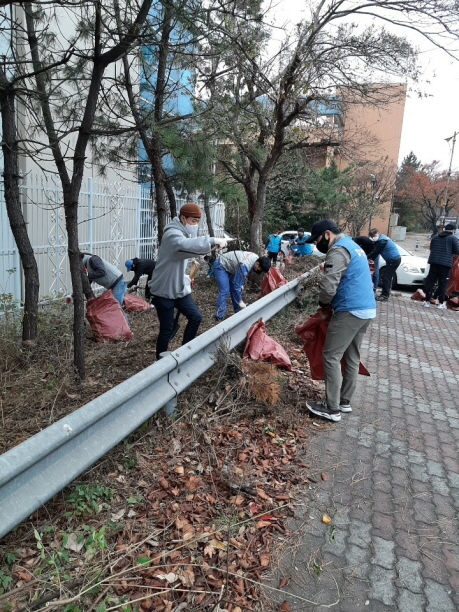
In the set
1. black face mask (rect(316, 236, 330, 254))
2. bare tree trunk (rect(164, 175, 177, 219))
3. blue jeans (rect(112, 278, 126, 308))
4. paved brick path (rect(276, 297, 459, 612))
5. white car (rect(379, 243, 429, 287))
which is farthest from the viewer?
white car (rect(379, 243, 429, 287))

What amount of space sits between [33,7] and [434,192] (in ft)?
135

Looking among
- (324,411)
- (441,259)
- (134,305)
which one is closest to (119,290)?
(134,305)

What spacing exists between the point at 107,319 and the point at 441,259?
741 cm

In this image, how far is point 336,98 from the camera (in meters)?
9.26

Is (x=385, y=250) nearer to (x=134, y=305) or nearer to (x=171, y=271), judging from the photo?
(x=134, y=305)

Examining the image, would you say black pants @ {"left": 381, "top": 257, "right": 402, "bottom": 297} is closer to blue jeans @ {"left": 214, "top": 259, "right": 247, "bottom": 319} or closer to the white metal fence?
blue jeans @ {"left": 214, "top": 259, "right": 247, "bottom": 319}

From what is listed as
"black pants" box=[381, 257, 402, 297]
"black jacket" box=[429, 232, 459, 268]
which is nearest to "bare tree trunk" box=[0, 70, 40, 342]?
"black pants" box=[381, 257, 402, 297]

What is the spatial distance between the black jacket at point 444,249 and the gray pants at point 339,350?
21.9 ft

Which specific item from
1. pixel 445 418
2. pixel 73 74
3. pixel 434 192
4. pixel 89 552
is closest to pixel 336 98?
pixel 73 74

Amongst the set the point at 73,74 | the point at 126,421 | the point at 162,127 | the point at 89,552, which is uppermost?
the point at 73,74

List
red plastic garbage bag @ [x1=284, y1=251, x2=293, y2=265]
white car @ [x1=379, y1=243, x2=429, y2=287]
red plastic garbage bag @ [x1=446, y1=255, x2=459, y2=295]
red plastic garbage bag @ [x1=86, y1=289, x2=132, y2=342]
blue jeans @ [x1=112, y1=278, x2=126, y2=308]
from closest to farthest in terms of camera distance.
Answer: red plastic garbage bag @ [x1=86, y1=289, x2=132, y2=342], blue jeans @ [x1=112, y1=278, x2=126, y2=308], red plastic garbage bag @ [x1=446, y1=255, x2=459, y2=295], white car @ [x1=379, y1=243, x2=429, y2=287], red plastic garbage bag @ [x1=284, y1=251, x2=293, y2=265]

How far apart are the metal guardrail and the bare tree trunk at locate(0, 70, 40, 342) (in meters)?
2.26

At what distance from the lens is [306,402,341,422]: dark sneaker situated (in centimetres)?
380

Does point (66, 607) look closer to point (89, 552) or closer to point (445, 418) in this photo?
point (89, 552)
